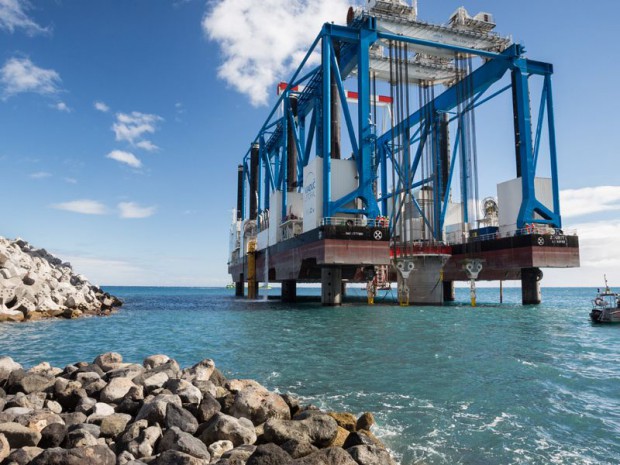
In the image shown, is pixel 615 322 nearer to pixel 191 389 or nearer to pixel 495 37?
pixel 191 389

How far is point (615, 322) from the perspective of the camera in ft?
89.3

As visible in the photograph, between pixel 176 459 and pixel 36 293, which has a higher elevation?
pixel 36 293

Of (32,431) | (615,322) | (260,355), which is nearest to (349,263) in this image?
(615,322)

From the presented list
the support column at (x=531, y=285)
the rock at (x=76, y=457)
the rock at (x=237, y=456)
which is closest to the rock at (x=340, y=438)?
the rock at (x=237, y=456)

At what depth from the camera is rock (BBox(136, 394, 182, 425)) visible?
770 centimetres

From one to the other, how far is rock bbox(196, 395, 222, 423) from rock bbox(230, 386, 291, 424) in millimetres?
284

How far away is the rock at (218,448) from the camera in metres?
6.71

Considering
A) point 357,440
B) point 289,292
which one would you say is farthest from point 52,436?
point 289,292

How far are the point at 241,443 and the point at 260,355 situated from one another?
9637mm

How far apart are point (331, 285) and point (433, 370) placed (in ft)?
88.0

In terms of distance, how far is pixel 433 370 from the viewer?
13664 millimetres

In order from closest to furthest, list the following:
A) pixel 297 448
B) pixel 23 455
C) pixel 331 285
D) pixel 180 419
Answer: pixel 23 455
pixel 297 448
pixel 180 419
pixel 331 285

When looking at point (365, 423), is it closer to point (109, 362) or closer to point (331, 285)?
point (109, 362)

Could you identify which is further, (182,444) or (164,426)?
(164,426)
